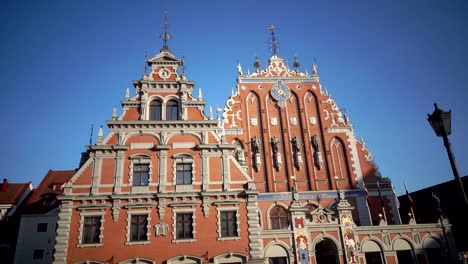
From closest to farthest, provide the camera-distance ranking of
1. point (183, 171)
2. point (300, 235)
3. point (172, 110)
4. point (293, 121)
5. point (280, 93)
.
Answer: point (300, 235) < point (183, 171) < point (172, 110) < point (293, 121) < point (280, 93)

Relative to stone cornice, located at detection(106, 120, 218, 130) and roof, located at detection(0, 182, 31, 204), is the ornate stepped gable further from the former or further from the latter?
roof, located at detection(0, 182, 31, 204)

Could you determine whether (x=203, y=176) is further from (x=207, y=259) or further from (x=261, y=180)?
(x=261, y=180)

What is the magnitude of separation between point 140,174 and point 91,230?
178 inches

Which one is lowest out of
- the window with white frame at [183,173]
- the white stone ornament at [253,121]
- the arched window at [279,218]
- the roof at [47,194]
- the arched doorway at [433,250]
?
the arched doorway at [433,250]

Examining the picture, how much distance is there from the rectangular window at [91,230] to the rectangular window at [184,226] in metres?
4.84

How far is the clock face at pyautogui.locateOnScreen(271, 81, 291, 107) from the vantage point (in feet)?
105

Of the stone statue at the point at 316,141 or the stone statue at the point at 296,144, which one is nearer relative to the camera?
the stone statue at the point at 296,144

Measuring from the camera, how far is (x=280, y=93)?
32250mm

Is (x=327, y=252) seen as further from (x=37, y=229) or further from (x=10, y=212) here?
(x=10, y=212)

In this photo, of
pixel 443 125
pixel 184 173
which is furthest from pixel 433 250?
pixel 184 173

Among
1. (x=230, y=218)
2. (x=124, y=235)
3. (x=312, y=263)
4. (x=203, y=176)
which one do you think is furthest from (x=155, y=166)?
(x=312, y=263)

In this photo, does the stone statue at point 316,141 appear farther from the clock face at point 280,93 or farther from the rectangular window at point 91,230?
the rectangular window at point 91,230

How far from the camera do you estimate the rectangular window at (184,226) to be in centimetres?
2061

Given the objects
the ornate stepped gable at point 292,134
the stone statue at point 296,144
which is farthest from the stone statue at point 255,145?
the stone statue at point 296,144
